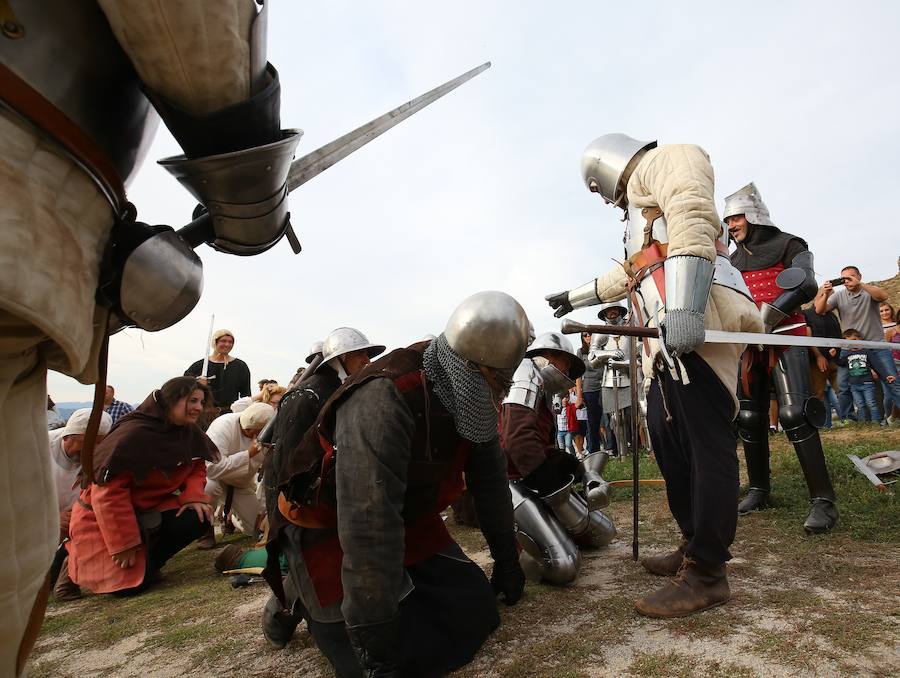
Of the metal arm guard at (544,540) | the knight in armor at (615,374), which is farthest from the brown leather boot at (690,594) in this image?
the knight in armor at (615,374)

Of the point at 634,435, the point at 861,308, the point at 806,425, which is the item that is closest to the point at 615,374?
the point at 861,308

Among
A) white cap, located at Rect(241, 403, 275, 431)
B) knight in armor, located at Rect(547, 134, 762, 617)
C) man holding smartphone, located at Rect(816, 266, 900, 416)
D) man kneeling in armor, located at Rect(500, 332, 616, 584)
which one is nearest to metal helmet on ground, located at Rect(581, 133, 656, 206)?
knight in armor, located at Rect(547, 134, 762, 617)

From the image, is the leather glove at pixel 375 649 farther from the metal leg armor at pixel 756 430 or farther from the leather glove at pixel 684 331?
the metal leg armor at pixel 756 430

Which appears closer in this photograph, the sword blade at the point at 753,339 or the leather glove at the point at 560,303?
the sword blade at the point at 753,339

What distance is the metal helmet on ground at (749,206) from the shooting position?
408cm

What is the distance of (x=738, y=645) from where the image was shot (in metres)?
1.98

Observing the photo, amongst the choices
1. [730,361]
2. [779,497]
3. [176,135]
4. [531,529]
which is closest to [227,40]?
[176,135]

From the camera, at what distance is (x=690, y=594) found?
2.30m

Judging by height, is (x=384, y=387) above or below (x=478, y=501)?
above

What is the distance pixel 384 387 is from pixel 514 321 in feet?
1.85

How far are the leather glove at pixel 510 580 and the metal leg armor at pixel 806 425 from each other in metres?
1.95

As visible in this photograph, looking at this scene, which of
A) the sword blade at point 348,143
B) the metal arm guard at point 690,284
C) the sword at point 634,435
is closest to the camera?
the sword blade at point 348,143

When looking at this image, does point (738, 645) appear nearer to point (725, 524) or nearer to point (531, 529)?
point (725, 524)

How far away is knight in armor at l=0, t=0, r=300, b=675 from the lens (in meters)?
0.89
